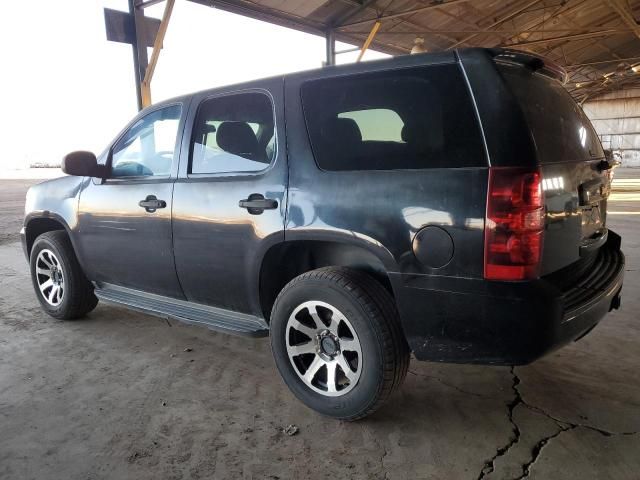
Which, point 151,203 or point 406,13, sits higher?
point 406,13

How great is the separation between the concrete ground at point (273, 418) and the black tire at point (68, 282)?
0.41 m

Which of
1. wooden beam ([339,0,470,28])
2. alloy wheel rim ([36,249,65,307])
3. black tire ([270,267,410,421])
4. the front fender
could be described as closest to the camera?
black tire ([270,267,410,421])

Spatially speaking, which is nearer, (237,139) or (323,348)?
(323,348)

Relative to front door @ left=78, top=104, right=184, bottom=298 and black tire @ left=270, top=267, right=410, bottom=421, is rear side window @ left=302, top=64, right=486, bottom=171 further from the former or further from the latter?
front door @ left=78, top=104, right=184, bottom=298

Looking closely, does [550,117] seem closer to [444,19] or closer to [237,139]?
[237,139]

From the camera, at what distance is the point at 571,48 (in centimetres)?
2069

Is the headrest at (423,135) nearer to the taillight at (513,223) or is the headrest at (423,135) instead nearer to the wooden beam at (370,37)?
the taillight at (513,223)

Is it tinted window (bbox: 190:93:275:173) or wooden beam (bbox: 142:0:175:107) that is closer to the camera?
tinted window (bbox: 190:93:275:173)

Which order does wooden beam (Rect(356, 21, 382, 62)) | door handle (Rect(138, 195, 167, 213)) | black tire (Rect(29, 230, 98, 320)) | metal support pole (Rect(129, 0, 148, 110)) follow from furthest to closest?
wooden beam (Rect(356, 21, 382, 62)) → metal support pole (Rect(129, 0, 148, 110)) → black tire (Rect(29, 230, 98, 320)) → door handle (Rect(138, 195, 167, 213))

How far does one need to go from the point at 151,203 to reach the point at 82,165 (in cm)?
76

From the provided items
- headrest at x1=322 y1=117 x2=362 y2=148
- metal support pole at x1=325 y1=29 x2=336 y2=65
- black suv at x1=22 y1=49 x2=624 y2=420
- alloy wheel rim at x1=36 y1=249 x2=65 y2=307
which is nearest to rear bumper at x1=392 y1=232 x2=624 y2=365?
black suv at x1=22 y1=49 x2=624 y2=420

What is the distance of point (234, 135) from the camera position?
9.30 feet

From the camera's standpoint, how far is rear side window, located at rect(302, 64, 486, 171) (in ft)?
6.55

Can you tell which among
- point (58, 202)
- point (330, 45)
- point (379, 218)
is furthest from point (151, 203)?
point (330, 45)
